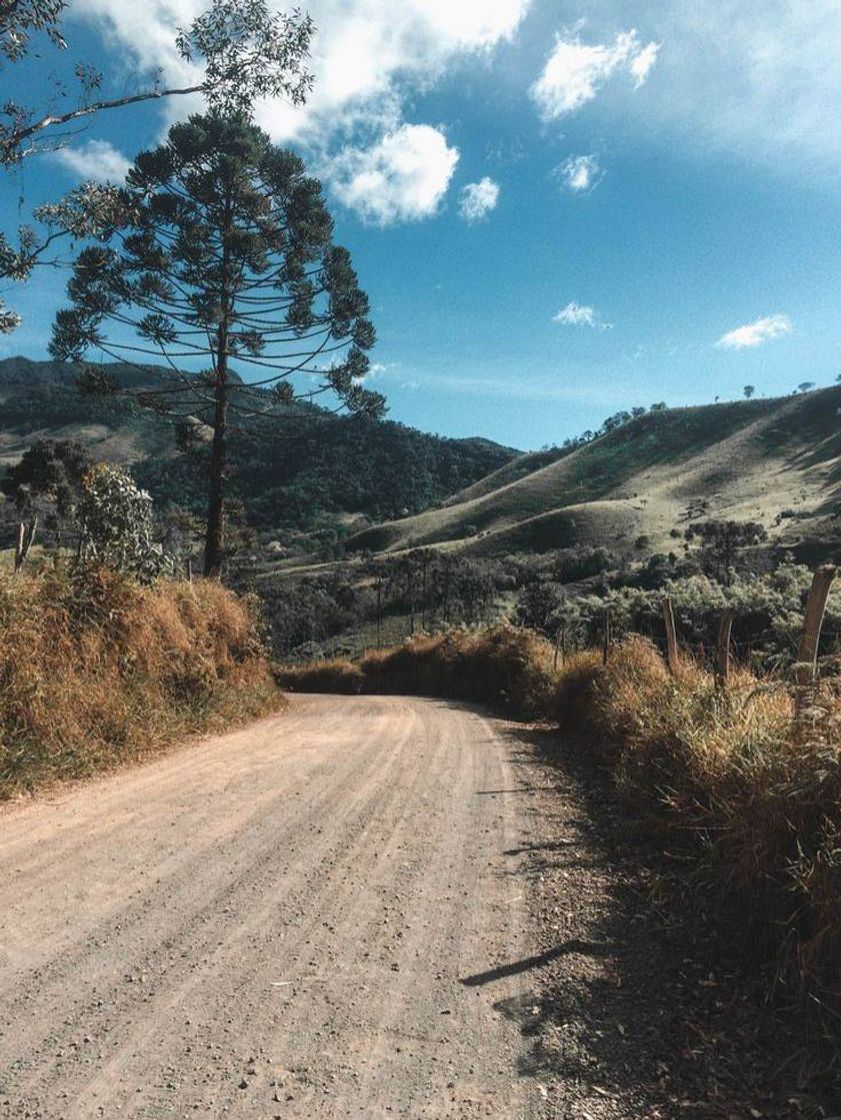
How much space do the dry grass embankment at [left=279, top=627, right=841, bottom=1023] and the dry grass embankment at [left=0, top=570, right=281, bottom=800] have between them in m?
5.05

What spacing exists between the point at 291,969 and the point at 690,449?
143611 millimetres

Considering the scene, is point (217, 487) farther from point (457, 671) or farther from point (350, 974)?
point (350, 974)

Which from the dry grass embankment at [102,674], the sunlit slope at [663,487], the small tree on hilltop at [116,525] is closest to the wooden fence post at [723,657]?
the dry grass embankment at [102,674]

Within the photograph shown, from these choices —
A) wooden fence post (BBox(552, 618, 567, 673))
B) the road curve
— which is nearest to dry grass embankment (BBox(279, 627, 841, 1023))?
the road curve

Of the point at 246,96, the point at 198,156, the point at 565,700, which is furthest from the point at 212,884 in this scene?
the point at 198,156

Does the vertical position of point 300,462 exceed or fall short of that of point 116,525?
it exceeds it

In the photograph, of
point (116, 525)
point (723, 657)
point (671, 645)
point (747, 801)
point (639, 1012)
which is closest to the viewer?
point (639, 1012)

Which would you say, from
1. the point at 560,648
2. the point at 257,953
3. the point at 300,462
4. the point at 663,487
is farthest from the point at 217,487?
the point at 300,462

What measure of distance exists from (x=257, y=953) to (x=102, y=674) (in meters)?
5.50

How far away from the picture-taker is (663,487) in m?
111

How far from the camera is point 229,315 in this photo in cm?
1812

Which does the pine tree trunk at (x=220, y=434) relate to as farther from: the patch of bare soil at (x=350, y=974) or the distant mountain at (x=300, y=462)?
the distant mountain at (x=300, y=462)

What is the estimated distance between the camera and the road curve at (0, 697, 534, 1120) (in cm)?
237

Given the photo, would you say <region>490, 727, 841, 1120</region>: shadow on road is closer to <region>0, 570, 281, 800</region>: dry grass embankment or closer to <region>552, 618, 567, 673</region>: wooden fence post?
<region>0, 570, 281, 800</region>: dry grass embankment
